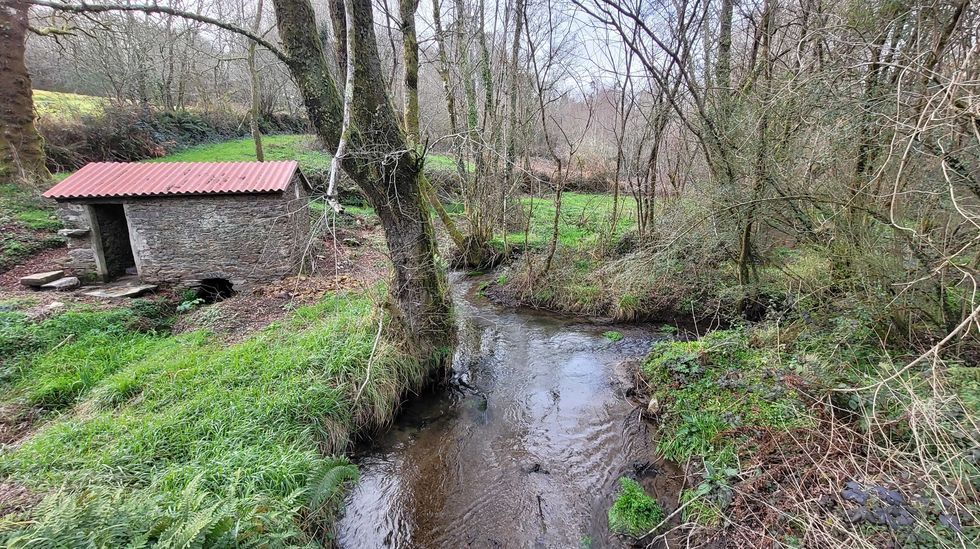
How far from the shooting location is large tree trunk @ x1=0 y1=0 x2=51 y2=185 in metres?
10.6

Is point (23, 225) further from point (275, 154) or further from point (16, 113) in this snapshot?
point (275, 154)

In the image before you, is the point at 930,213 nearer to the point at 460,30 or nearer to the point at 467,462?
the point at 467,462

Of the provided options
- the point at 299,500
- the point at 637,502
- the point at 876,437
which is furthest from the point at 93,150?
the point at 876,437

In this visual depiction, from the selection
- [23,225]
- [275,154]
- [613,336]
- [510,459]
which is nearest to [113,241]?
[23,225]

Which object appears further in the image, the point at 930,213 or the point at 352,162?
the point at 352,162

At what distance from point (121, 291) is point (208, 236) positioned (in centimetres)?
179

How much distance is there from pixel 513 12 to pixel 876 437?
36.4 feet

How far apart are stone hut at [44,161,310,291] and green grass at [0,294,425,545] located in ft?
6.66

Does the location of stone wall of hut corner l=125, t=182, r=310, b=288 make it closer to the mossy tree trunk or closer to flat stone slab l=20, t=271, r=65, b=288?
flat stone slab l=20, t=271, r=65, b=288

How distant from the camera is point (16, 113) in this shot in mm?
11078

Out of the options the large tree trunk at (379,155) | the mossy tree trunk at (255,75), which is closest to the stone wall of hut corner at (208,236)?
the large tree trunk at (379,155)

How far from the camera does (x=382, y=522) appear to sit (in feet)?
12.2

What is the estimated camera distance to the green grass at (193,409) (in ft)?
10.6

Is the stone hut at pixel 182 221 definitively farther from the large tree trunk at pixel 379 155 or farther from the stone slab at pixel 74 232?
the large tree trunk at pixel 379 155
